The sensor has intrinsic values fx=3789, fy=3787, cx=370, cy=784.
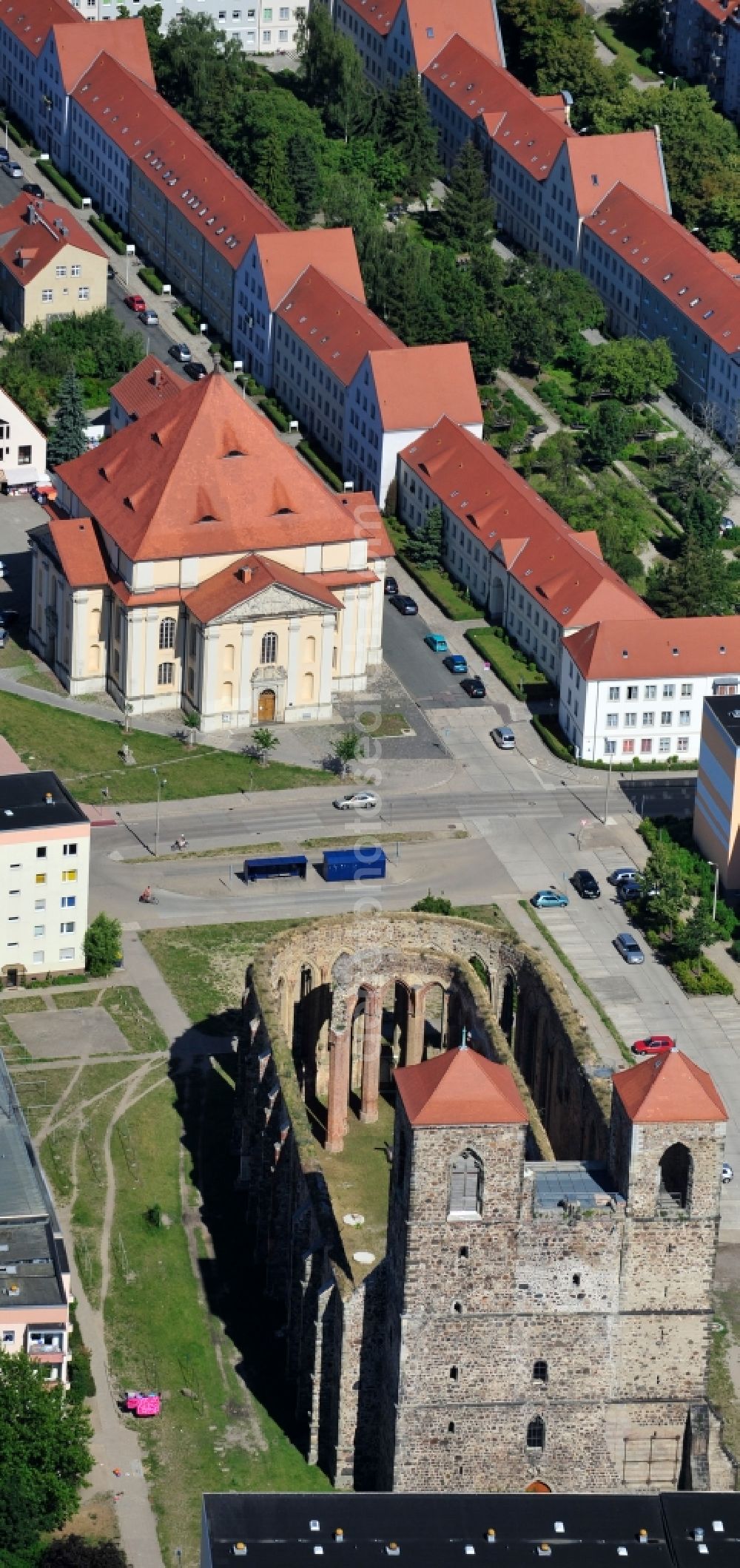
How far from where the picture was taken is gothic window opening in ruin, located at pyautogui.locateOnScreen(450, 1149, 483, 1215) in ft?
518

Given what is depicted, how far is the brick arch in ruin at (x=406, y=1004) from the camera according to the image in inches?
7175

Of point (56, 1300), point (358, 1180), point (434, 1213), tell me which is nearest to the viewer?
point (434, 1213)

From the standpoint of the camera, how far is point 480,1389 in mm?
162750

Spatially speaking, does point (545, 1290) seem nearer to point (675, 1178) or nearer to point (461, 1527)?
point (675, 1178)

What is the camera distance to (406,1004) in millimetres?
191250

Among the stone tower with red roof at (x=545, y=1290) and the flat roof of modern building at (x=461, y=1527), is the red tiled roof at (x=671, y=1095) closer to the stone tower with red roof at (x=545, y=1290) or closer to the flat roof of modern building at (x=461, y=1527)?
the stone tower with red roof at (x=545, y=1290)

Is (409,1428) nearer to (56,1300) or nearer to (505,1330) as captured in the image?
(505,1330)

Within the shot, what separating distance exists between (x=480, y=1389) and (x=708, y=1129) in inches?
610

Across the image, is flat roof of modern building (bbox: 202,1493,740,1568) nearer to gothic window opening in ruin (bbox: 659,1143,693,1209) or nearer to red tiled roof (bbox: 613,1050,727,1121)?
gothic window opening in ruin (bbox: 659,1143,693,1209)

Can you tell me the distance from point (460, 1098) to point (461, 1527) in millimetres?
17522

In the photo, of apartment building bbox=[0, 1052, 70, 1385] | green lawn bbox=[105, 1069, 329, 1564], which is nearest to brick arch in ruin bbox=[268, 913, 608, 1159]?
green lawn bbox=[105, 1069, 329, 1564]

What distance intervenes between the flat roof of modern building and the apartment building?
Result: 1837 centimetres

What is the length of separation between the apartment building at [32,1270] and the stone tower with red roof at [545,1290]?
50.2ft

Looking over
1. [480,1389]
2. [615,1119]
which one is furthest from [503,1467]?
[615,1119]
